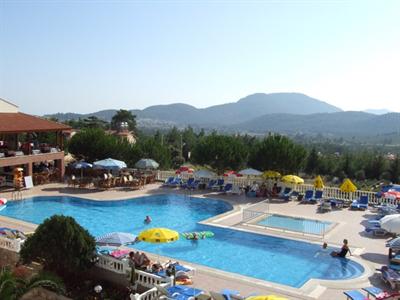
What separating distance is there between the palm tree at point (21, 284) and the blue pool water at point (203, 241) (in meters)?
4.43

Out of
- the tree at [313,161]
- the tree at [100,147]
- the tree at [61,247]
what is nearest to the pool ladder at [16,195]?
the tree at [100,147]

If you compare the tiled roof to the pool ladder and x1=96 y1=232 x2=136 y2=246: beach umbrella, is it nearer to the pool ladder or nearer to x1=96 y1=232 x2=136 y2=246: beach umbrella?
the pool ladder

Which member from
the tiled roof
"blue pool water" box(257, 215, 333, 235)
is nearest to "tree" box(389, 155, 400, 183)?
"blue pool water" box(257, 215, 333, 235)

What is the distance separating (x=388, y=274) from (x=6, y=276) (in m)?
9.85

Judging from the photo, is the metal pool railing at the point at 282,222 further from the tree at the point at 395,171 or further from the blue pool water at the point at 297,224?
the tree at the point at 395,171

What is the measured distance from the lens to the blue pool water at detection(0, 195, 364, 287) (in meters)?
13.5

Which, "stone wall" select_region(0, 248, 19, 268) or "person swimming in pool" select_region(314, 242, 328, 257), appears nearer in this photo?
"stone wall" select_region(0, 248, 19, 268)

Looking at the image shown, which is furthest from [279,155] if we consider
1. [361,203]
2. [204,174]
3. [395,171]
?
[395,171]

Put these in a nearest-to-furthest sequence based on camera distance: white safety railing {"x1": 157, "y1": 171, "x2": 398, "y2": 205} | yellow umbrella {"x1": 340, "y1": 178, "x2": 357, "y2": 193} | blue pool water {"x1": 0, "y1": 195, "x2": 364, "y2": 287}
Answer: blue pool water {"x1": 0, "y1": 195, "x2": 364, "y2": 287} < yellow umbrella {"x1": 340, "y1": 178, "x2": 357, "y2": 193} < white safety railing {"x1": 157, "y1": 171, "x2": 398, "y2": 205}

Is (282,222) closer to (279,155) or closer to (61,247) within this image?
(279,155)

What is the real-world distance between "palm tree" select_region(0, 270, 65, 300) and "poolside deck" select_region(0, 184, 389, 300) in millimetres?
3741

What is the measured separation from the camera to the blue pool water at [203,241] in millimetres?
13508

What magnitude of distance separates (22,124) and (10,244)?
15.2 meters

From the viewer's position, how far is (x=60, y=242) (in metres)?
11.5
